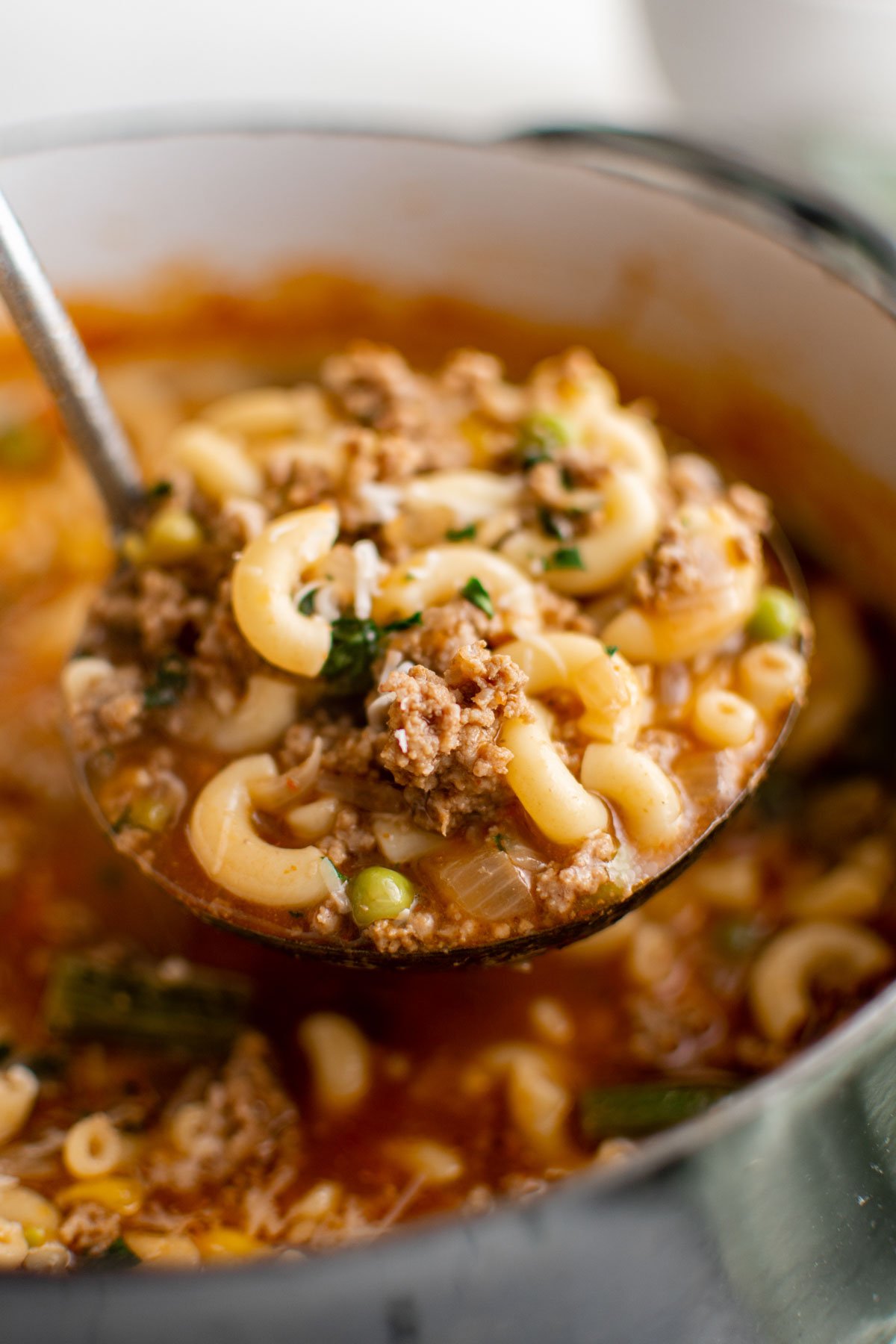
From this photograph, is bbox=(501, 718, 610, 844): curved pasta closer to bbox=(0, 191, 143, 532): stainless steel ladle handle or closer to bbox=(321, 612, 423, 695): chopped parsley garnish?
bbox=(321, 612, 423, 695): chopped parsley garnish

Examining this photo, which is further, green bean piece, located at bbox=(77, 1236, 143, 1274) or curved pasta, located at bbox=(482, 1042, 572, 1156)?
curved pasta, located at bbox=(482, 1042, 572, 1156)

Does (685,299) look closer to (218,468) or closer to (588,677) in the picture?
(218,468)

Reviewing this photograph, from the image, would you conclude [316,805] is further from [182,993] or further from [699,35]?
[699,35]

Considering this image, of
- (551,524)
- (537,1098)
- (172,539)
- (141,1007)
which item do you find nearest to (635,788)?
(551,524)

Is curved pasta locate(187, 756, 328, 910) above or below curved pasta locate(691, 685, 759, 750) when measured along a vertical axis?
below

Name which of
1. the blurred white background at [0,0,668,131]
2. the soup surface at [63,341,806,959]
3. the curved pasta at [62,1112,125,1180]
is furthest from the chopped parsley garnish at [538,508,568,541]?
the blurred white background at [0,0,668,131]

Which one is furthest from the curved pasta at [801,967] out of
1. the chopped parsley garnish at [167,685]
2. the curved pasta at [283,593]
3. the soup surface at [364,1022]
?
the chopped parsley garnish at [167,685]
